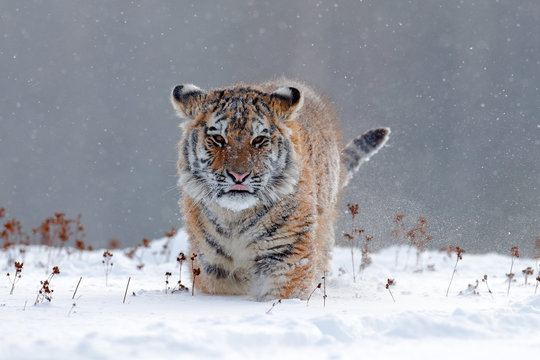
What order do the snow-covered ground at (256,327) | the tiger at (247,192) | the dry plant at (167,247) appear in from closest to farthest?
the snow-covered ground at (256,327), the tiger at (247,192), the dry plant at (167,247)

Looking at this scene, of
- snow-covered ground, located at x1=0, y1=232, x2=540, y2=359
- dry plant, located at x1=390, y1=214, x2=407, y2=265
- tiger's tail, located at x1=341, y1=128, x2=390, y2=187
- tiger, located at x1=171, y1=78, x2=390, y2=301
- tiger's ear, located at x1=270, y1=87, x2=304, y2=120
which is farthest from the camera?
tiger's tail, located at x1=341, y1=128, x2=390, y2=187

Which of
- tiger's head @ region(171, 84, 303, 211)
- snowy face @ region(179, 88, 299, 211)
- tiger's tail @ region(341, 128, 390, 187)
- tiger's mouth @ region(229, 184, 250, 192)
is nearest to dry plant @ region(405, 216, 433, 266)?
tiger's tail @ region(341, 128, 390, 187)

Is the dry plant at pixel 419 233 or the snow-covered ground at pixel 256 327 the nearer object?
the snow-covered ground at pixel 256 327

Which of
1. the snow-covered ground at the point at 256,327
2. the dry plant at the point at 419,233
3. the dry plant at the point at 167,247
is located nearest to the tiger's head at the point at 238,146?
the snow-covered ground at the point at 256,327

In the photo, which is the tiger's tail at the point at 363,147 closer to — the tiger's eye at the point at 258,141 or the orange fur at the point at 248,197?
the orange fur at the point at 248,197

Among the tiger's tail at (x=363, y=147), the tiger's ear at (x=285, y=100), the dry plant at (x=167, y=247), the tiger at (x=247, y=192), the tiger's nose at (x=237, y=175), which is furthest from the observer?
the dry plant at (x=167, y=247)

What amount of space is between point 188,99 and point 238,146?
0.91 meters

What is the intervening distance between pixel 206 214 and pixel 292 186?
87 centimetres

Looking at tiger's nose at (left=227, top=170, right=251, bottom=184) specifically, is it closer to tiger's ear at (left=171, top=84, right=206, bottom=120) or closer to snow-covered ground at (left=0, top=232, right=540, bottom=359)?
tiger's ear at (left=171, top=84, right=206, bottom=120)

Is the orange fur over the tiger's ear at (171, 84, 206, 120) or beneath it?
beneath

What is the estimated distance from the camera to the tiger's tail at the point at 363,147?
8.70 m

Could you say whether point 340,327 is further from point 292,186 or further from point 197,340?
point 292,186

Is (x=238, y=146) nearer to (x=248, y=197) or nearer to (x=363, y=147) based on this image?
(x=248, y=197)

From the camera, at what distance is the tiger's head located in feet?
16.0
